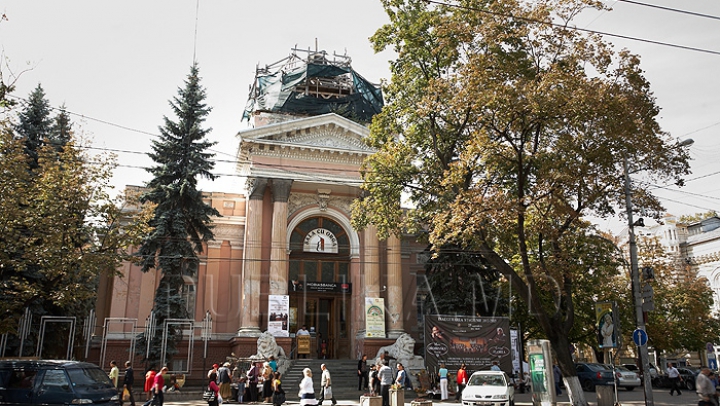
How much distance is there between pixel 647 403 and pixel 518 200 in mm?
6731

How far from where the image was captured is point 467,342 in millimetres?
24500

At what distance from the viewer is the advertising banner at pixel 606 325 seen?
17578mm

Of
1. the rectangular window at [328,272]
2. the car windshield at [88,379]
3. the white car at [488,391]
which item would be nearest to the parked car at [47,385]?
the car windshield at [88,379]

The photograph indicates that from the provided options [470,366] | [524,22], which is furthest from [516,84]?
[470,366]

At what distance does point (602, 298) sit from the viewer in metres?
27.9

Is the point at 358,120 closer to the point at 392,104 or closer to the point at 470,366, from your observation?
the point at 392,104

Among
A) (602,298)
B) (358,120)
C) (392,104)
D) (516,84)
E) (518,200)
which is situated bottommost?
(602,298)

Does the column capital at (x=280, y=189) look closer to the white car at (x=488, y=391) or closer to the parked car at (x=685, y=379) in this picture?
the white car at (x=488, y=391)

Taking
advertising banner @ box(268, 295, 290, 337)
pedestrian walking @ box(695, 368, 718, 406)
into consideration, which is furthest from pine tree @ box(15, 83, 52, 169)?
pedestrian walking @ box(695, 368, 718, 406)

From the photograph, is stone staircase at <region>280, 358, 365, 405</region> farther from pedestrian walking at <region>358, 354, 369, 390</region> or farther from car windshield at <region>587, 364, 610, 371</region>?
car windshield at <region>587, 364, 610, 371</region>

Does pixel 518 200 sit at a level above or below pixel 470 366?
above

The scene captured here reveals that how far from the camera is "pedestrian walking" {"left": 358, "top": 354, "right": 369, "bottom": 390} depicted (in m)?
23.8

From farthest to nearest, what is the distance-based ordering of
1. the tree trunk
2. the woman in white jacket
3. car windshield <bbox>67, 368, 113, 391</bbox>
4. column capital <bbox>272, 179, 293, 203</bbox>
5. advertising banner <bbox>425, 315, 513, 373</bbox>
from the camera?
column capital <bbox>272, 179, 293, 203</bbox>
advertising banner <bbox>425, 315, 513, 373</bbox>
the tree trunk
the woman in white jacket
car windshield <bbox>67, 368, 113, 391</bbox>

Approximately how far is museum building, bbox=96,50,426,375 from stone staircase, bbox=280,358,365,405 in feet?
4.38
